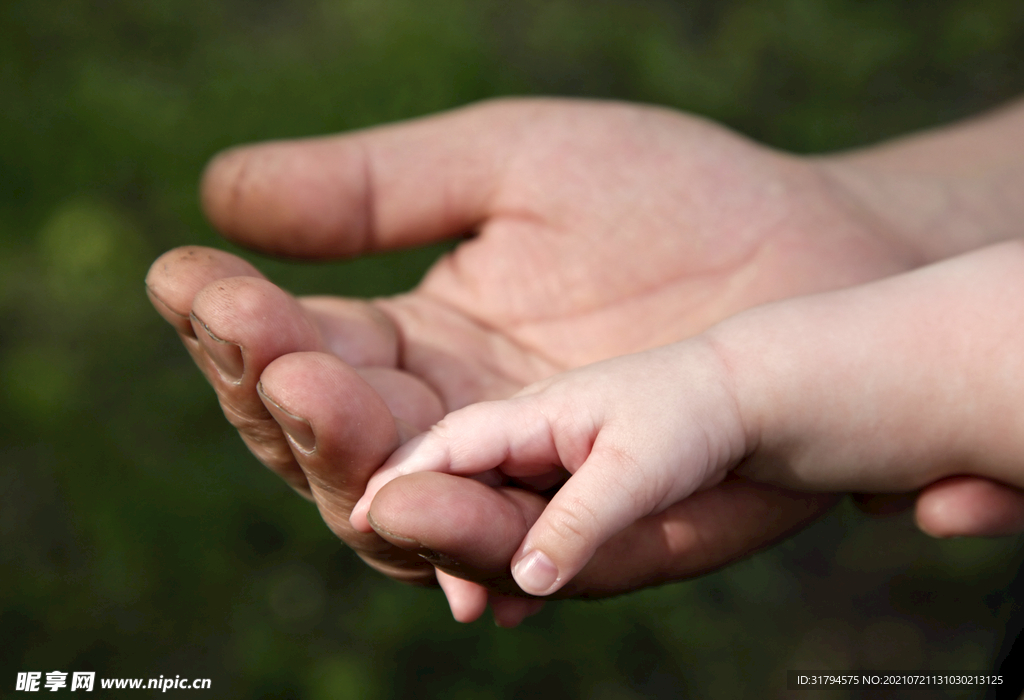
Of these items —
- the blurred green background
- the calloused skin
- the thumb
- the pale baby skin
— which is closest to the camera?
the pale baby skin

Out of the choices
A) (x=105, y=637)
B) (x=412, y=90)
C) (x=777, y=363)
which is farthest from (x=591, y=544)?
(x=412, y=90)

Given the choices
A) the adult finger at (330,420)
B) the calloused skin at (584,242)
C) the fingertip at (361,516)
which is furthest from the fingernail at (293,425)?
the calloused skin at (584,242)

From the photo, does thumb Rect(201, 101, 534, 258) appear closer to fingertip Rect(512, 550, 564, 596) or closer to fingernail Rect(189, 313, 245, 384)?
fingernail Rect(189, 313, 245, 384)

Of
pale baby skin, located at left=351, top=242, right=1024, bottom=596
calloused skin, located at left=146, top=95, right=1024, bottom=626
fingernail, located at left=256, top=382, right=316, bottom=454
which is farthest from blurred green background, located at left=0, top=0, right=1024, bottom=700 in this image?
fingernail, located at left=256, top=382, right=316, bottom=454

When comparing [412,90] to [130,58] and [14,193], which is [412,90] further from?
[14,193]

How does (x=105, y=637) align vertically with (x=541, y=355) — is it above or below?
below

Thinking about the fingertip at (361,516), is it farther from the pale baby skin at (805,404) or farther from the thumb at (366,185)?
the thumb at (366,185)
